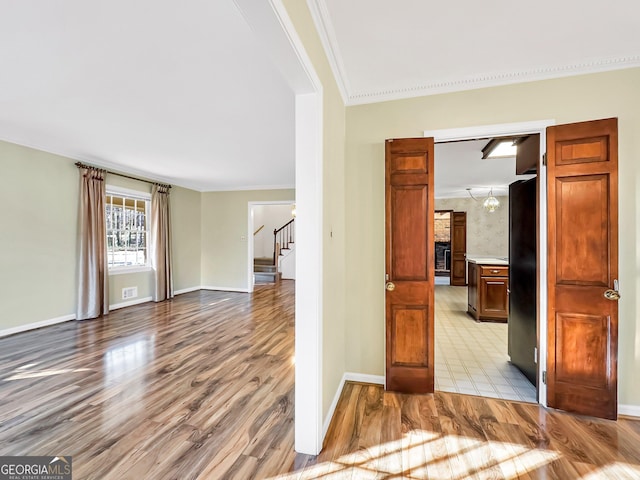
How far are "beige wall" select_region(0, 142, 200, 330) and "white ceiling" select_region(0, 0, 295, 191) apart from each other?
31 centimetres

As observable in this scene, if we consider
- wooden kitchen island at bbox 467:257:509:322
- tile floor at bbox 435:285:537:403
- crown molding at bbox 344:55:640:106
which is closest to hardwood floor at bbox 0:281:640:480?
tile floor at bbox 435:285:537:403

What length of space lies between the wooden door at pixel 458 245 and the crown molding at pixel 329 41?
276 inches

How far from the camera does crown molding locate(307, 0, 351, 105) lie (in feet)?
5.51

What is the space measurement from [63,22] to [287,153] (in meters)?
2.89

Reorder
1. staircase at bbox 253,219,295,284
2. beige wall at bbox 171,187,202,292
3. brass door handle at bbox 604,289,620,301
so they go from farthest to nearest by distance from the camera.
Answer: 1. staircase at bbox 253,219,295,284
2. beige wall at bbox 171,187,202,292
3. brass door handle at bbox 604,289,620,301

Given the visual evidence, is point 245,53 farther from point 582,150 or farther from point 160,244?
point 160,244

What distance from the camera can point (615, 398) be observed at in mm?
2053

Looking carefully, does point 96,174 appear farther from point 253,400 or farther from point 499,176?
point 499,176

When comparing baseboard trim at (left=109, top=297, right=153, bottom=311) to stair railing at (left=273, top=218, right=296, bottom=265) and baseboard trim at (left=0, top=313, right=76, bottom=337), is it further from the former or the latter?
stair railing at (left=273, top=218, right=296, bottom=265)

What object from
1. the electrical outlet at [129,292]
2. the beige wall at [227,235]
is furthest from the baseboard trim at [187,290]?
the electrical outlet at [129,292]

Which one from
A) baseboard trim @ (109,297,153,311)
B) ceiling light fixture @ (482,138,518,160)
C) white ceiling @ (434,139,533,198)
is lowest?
baseboard trim @ (109,297,153,311)

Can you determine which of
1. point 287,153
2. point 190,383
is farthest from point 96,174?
point 190,383

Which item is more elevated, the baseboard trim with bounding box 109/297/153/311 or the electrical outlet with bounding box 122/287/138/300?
the electrical outlet with bounding box 122/287/138/300

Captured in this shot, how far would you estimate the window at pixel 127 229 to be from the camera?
5395 mm
